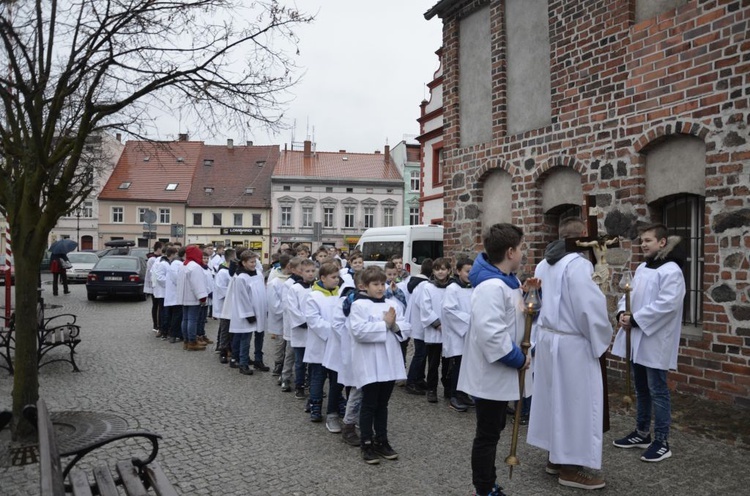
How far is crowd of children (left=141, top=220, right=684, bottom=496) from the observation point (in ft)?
13.8

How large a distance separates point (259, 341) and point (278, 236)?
46.1 metres

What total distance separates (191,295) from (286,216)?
44906mm

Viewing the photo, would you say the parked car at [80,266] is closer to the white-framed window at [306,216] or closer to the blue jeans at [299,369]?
the blue jeans at [299,369]

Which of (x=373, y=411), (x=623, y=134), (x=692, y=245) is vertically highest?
(x=623, y=134)

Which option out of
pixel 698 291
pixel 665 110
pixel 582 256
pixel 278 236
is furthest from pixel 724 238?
pixel 278 236

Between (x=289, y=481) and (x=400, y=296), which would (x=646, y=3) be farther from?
(x=289, y=481)

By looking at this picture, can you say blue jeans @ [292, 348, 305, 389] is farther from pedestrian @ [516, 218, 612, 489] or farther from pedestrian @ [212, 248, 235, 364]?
pedestrian @ [516, 218, 612, 489]

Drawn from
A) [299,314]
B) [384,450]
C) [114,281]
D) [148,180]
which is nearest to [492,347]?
[384,450]

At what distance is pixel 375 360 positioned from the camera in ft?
17.5

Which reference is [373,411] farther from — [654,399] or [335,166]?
→ [335,166]

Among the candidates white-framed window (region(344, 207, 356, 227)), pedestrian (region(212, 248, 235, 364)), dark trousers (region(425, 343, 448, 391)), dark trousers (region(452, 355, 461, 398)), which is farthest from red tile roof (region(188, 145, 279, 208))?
dark trousers (region(452, 355, 461, 398))

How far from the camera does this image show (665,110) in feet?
24.7

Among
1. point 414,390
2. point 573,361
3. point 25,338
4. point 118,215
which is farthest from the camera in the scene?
point 118,215

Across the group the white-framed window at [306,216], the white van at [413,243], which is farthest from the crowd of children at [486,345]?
the white-framed window at [306,216]
